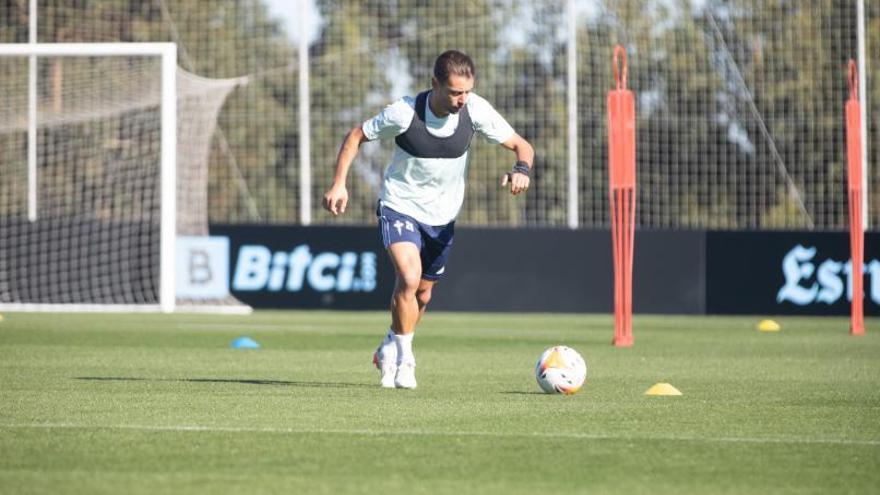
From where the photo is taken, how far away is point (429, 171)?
999 centimetres

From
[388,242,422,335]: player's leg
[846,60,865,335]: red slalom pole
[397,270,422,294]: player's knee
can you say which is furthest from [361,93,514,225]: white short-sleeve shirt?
[846,60,865,335]: red slalom pole

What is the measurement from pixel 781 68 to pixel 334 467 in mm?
19804

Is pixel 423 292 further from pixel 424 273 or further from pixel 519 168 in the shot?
pixel 519 168

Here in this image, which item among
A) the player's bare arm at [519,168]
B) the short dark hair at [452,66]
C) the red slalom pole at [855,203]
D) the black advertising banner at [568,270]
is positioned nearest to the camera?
the short dark hair at [452,66]

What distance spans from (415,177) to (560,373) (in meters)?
1.46

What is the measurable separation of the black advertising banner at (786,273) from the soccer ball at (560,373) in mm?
13706

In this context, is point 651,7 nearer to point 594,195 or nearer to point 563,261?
point 594,195

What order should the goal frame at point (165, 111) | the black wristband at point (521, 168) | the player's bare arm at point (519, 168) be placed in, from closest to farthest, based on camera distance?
the player's bare arm at point (519, 168) → the black wristband at point (521, 168) → the goal frame at point (165, 111)

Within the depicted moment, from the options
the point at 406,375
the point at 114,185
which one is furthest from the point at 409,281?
the point at 114,185

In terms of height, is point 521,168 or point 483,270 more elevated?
point 521,168

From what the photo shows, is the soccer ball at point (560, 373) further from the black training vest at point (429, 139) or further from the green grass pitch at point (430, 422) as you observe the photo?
the black training vest at point (429, 139)

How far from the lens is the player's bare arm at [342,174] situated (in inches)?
372

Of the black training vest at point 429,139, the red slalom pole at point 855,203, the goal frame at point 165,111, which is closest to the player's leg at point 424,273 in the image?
the black training vest at point 429,139

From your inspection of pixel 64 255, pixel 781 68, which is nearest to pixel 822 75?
pixel 781 68
